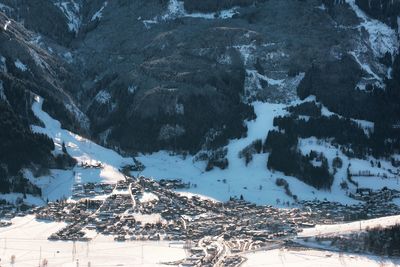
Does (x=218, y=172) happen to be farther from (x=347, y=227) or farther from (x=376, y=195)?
(x=347, y=227)

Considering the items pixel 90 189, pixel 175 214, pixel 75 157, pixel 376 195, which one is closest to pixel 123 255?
pixel 175 214

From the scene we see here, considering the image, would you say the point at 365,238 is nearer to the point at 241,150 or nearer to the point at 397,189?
the point at 397,189

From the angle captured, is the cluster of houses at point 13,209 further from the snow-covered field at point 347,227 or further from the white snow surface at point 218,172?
the snow-covered field at point 347,227

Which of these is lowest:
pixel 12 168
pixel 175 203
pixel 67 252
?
pixel 67 252

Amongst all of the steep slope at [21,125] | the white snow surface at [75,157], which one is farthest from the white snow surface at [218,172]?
the steep slope at [21,125]

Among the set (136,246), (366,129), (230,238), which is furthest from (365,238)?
(366,129)

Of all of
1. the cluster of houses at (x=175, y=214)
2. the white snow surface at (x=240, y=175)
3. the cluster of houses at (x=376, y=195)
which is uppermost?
the white snow surface at (x=240, y=175)
